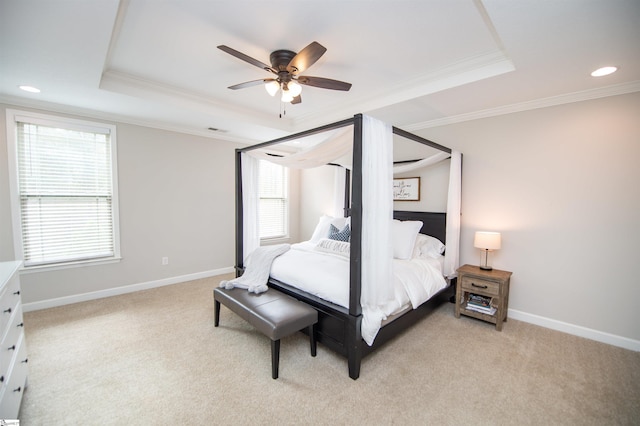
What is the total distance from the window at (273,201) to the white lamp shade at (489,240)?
355 cm

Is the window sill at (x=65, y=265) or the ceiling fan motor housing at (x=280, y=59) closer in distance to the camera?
the ceiling fan motor housing at (x=280, y=59)

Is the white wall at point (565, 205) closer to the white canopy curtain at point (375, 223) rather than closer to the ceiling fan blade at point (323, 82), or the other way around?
the white canopy curtain at point (375, 223)

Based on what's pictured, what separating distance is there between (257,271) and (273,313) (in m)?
0.84

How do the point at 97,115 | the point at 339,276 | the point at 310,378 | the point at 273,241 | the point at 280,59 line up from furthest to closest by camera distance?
the point at 273,241 → the point at 97,115 → the point at 339,276 → the point at 280,59 → the point at 310,378

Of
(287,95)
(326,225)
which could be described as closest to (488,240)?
(326,225)

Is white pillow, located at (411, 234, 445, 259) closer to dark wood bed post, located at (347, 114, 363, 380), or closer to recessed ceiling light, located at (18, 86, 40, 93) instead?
dark wood bed post, located at (347, 114, 363, 380)

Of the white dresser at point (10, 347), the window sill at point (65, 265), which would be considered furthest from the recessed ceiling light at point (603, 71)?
the window sill at point (65, 265)

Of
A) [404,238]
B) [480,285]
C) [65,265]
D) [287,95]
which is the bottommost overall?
[480,285]

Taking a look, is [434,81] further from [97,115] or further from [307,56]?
[97,115]

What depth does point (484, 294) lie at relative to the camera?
9.48 ft

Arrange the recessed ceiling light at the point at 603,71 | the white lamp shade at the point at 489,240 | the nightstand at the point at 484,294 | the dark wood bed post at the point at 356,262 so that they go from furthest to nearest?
the white lamp shade at the point at 489,240 → the nightstand at the point at 484,294 → the recessed ceiling light at the point at 603,71 → the dark wood bed post at the point at 356,262

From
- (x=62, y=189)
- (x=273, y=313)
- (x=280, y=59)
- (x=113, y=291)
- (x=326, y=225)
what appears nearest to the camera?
(x=273, y=313)

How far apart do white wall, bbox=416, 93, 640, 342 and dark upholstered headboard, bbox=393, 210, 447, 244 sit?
0.32 m

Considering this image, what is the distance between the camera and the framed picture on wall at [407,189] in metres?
3.90
